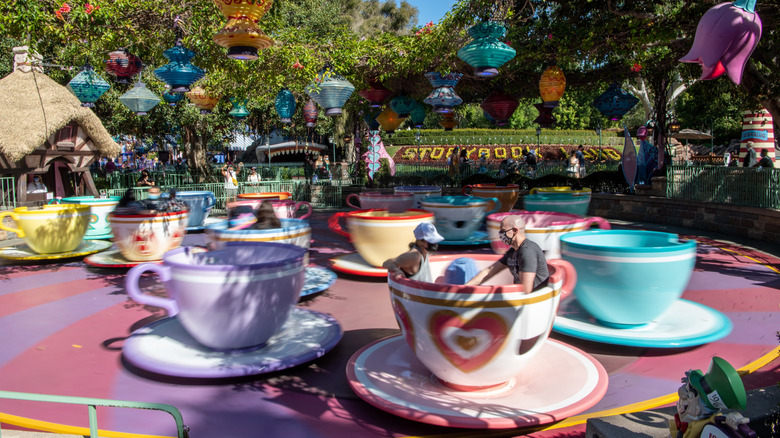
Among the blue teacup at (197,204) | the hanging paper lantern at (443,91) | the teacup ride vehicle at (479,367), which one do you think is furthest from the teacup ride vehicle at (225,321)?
the blue teacup at (197,204)

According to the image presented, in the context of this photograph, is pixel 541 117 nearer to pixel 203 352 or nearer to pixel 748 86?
pixel 748 86

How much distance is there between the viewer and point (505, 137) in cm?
4206

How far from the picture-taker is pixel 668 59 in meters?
12.3

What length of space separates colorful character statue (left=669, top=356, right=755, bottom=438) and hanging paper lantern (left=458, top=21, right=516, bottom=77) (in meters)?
6.83

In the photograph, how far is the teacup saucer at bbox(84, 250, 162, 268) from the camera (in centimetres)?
820

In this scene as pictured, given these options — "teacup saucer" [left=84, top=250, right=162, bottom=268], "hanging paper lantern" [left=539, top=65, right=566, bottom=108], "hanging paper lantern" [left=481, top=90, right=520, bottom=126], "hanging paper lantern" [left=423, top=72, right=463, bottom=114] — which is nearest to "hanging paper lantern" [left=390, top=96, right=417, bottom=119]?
"hanging paper lantern" [left=481, top=90, right=520, bottom=126]

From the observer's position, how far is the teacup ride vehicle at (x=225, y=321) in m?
4.05

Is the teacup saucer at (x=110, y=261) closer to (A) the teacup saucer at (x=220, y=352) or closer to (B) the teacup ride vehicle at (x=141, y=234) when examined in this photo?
(B) the teacup ride vehicle at (x=141, y=234)

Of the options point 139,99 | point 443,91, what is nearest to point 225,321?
point 443,91

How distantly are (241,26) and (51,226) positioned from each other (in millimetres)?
4965

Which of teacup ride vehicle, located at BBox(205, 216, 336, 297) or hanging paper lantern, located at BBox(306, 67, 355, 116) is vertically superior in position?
hanging paper lantern, located at BBox(306, 67, 355, 116)

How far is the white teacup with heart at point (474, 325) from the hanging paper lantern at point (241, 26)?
448 centimetres

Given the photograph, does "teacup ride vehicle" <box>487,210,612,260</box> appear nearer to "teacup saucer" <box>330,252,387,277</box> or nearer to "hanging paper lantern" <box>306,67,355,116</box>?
"teacup saucer" <box>330,252,387,277</box>

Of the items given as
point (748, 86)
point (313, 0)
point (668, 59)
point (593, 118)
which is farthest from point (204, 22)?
point (593, 118)
